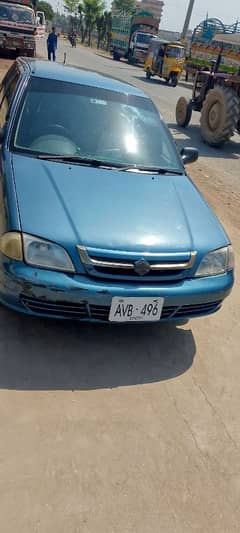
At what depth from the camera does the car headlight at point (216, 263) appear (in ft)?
9.39

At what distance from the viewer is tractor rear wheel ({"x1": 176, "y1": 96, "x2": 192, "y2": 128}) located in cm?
1189

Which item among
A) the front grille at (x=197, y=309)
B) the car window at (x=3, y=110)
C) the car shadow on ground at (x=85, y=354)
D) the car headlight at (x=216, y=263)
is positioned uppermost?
the car window at (x=3, y=110)

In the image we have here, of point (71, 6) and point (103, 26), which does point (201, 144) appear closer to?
point (103, 26)

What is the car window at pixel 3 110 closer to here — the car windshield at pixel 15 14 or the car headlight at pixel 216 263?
the car headlight at pixel 216 263

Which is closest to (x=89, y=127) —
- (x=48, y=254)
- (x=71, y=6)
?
(x=48, y=254)

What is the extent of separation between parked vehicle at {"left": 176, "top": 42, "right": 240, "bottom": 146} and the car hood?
7388 mm

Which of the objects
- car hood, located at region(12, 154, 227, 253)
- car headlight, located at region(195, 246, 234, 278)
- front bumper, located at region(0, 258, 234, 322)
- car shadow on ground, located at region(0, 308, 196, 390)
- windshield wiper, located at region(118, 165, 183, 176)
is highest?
windshield wiper, located at region(118, 165, 183, 176)

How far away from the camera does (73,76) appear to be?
4121mm

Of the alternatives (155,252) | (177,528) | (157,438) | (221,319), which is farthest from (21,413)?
(221,319)

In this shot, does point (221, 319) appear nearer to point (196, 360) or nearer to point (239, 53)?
point (196, 360)

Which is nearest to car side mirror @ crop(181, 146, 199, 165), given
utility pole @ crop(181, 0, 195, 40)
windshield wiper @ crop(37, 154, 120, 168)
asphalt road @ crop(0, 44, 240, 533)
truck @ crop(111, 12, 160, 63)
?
windshield wiper @ crop(37, 154, 120, 168)

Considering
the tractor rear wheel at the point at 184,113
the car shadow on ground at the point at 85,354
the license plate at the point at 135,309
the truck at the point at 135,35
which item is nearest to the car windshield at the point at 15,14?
the tractor rear wheel at the point at 184,113

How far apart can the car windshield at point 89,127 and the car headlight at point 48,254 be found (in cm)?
107

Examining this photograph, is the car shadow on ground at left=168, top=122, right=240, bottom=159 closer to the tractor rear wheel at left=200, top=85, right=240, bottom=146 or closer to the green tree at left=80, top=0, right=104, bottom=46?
the tractor rear wheel at left=200, top=85, right=240, bottom=146
